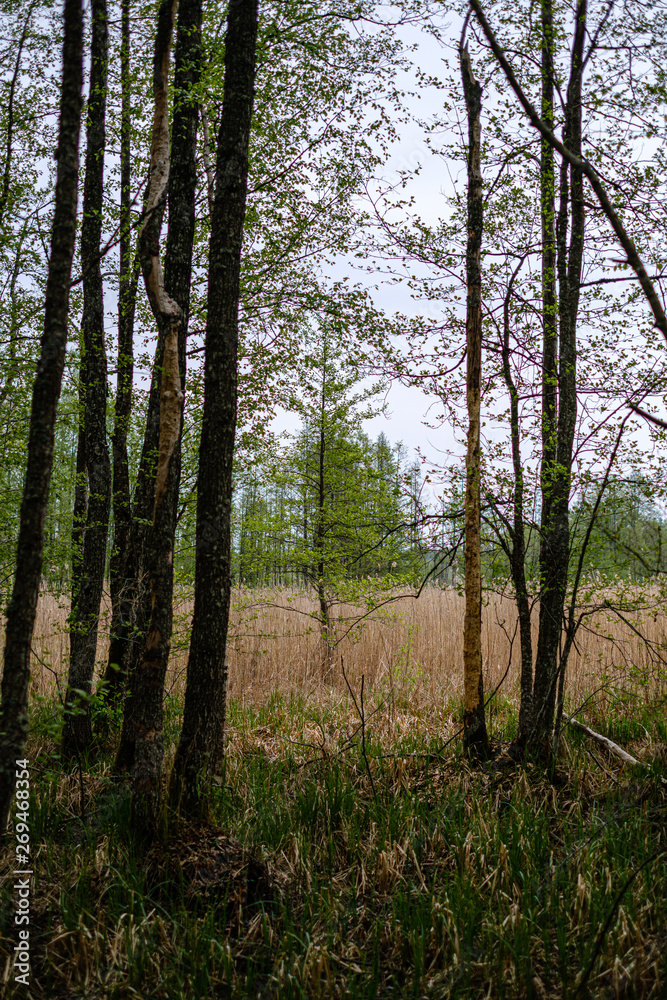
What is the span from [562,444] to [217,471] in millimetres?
2630

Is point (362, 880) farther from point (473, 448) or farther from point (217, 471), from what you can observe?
point (473, 448)

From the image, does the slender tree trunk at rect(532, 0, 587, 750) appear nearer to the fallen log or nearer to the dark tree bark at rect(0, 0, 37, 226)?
the fallen log

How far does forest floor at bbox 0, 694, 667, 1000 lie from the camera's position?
2.62 meters

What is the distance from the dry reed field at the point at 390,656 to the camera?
23.0 feet

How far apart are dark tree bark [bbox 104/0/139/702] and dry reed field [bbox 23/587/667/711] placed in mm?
924

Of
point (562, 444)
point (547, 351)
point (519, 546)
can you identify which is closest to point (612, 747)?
point (519, 546)

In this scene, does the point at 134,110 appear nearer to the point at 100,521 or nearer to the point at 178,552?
the point at 100,521

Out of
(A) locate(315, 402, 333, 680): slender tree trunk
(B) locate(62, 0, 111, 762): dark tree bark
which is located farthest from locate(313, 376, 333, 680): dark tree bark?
(B) locate(62, 0, 111, 762): dark tree bark

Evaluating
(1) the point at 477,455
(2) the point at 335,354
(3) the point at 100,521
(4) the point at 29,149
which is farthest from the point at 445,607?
(4) the point at 29,149

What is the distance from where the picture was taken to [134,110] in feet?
18.0

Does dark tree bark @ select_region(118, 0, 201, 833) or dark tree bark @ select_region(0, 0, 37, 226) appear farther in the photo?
dark tree bark @ select_region(0, 0, 37, 226)

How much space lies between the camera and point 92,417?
5.04m

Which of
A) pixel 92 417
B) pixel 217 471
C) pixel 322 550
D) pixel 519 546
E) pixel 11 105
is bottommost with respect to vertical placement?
pixel 322 550

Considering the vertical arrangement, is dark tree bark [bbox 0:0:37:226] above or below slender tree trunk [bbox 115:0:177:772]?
above
